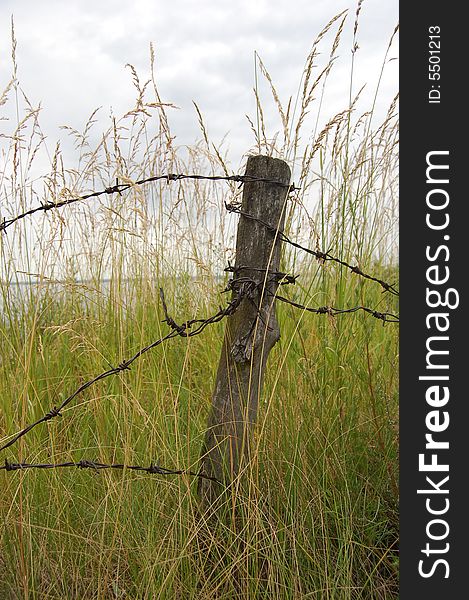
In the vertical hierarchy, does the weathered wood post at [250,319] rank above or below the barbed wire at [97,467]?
above

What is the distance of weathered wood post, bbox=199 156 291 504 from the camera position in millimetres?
1916

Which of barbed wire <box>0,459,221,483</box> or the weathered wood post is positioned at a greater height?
the weathered wood post

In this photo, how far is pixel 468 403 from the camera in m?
1.78

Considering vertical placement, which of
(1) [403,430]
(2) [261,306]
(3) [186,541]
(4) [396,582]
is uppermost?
(2) [261,306]

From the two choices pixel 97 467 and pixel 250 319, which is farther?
pixel 250 319

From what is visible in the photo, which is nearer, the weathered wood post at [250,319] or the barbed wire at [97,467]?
the barbed wire at [97,467]

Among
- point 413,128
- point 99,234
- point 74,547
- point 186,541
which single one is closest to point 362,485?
point 186,541

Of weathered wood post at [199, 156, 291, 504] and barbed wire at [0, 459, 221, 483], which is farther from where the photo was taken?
weathered wood post at [199, 156, 291, 504]

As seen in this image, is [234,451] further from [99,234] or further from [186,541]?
[99,234]

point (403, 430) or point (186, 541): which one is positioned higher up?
point (403, 430)

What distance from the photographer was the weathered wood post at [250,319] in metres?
1.92

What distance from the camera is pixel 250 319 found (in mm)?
1916

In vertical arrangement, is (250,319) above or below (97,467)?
above

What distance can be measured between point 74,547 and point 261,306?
0.95 meters
